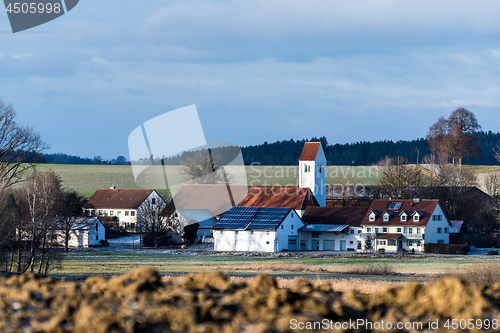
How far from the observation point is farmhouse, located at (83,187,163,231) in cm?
9562

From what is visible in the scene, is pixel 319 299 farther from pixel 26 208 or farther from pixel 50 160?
pixel 50 160

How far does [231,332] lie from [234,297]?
2.55 m

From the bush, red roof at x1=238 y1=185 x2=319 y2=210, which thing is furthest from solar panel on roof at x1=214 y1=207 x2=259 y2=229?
the bush

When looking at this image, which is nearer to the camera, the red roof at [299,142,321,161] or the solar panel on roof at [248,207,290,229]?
the solar panel on roof at [248,207,290,229]

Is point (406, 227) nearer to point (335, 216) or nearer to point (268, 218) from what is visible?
point (335, 216)

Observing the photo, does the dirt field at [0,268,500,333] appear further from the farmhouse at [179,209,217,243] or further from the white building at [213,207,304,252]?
the farmhouse at [179,209,217,243]

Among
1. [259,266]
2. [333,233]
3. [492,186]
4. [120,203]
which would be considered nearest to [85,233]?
[120,203]

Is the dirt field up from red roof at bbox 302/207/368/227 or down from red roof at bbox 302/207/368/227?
down

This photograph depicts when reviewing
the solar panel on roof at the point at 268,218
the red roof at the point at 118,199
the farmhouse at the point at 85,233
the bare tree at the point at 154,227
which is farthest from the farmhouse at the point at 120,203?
the solar panel on roof at the point at 268,218

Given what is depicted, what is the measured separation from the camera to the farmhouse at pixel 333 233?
76.4m

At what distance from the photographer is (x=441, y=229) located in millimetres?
75562

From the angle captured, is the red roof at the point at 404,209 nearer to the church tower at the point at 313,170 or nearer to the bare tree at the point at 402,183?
the church tower at the point at 313,170

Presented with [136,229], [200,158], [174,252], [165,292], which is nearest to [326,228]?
[174,252]

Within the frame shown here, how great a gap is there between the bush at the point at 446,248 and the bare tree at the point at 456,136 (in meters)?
36.9
